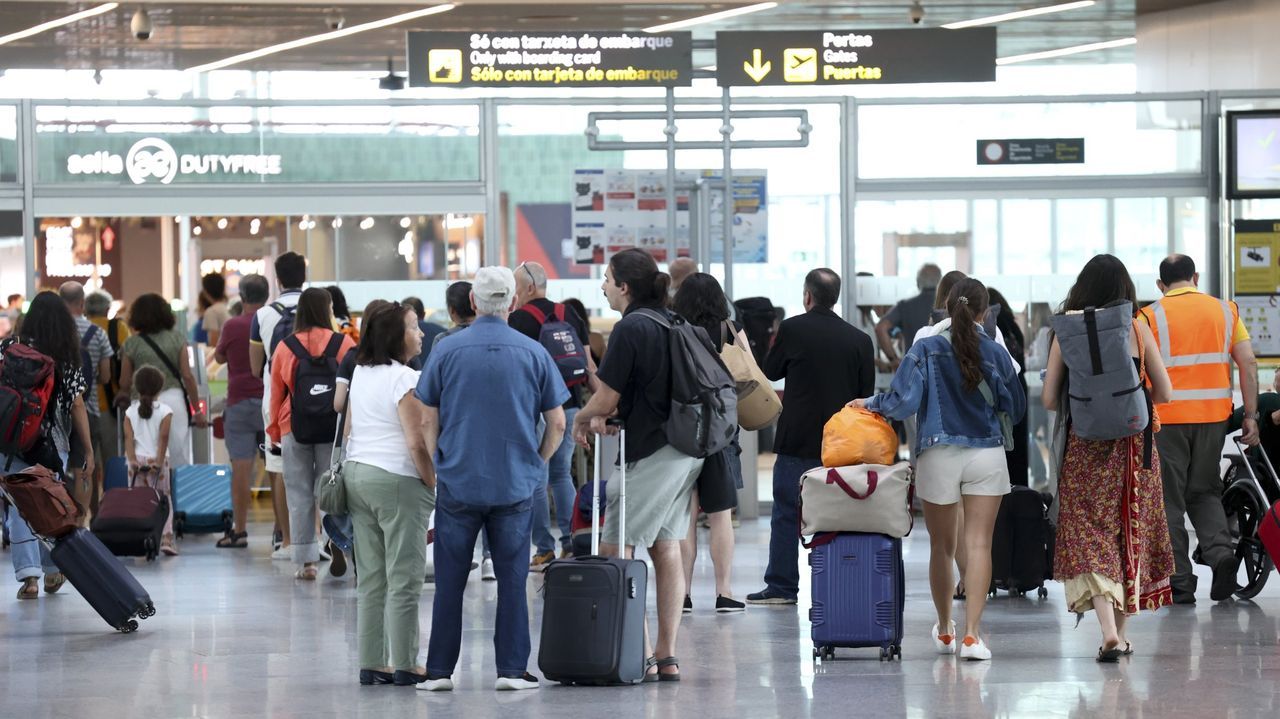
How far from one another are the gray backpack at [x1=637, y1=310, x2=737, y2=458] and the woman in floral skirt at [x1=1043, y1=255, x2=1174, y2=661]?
1442 millimetres

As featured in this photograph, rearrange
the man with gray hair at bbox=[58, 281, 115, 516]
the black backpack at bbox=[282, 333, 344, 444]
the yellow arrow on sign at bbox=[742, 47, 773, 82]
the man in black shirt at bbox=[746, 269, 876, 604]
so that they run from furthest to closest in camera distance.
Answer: the yellow arrow on sign at bbox=[742, 47, 773, 82] < the man with gray hair at bbox=[58, 281, 115, 516] < the black backpack at bbox=[282, 333, 344, 444] < the man in black shirt at bbox=[746, 269, 876, 604]

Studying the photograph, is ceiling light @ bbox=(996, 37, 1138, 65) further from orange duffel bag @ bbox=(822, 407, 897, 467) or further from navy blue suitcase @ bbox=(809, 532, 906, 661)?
navy blue suitcase @ bbox=(809, 532, 906, 661)

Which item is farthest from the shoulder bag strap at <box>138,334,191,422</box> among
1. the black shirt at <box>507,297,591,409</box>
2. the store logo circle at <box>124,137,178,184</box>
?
the black shirt at <box>507,297,591,409</box>

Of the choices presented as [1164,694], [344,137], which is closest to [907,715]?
[1164,694]

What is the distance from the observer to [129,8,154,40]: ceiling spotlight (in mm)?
14930

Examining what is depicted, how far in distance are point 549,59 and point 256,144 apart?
9.48 ft

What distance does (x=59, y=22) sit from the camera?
50.4 ft

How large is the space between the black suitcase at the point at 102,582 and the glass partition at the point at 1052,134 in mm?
7258

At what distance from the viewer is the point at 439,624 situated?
264 inches

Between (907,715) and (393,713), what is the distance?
1723mm

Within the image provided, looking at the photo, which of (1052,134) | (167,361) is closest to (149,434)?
(167,361)

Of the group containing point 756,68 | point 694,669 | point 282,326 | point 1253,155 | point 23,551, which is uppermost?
point 756,68

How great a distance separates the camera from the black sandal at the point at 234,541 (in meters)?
12.1

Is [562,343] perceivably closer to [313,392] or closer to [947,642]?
[313,392]
